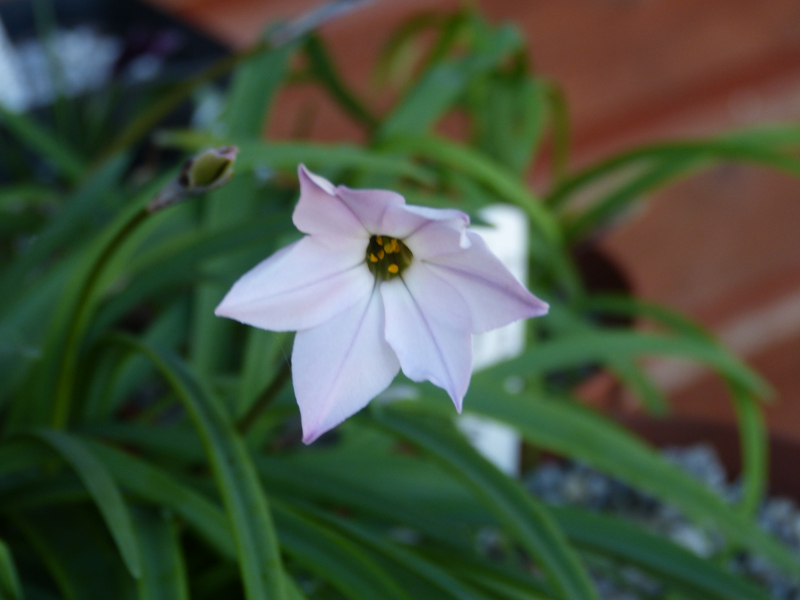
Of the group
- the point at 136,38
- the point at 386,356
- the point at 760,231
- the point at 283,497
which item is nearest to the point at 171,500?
the point at 283,497

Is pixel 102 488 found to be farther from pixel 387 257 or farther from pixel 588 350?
pixel 588 350

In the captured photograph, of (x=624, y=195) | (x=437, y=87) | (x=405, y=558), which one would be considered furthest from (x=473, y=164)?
(x=405, y=558)

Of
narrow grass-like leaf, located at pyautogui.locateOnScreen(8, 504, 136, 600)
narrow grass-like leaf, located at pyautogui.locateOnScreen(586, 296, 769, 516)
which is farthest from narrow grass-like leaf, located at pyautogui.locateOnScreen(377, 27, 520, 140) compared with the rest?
narrow grass-like leaf, located at pyautogui.locateOnScreen(8, 504, 136, 600)

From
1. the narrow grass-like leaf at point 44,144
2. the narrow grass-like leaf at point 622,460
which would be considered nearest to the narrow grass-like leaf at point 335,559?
the narrow grass-like leaf at point 622,460

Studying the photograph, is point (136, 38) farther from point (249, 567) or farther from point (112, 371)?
point (249, 567)

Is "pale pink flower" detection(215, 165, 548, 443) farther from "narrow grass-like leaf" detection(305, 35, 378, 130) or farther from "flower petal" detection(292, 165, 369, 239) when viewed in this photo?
"narrow grass-like leaf" detection(305, 35, 378, 130)

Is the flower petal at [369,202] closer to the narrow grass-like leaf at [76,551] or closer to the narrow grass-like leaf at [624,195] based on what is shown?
the narrow grass-like leaf at [76,551]

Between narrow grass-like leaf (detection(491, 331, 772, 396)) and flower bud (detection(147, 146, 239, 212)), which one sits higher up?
narrow grass-like leaf (detection(491, 331, 772, 396))
